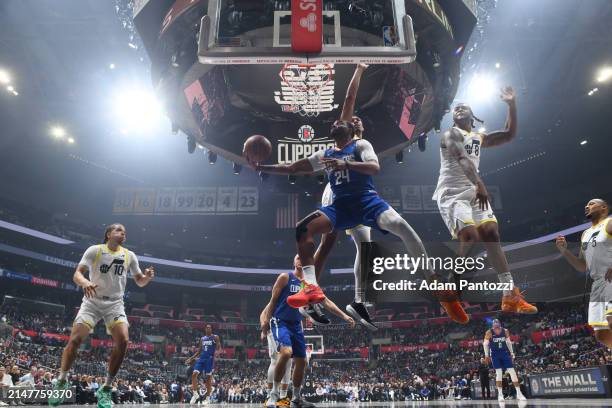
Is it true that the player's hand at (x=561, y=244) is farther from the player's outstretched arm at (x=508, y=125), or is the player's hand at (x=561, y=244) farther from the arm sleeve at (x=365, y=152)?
the arm sleeve at (x=365, y=152)

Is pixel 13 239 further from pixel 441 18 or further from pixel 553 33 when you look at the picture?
pixel 553 33

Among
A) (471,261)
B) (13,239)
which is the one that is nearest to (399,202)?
(471,261)

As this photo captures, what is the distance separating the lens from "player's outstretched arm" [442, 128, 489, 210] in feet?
13.9

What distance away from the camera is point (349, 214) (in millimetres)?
4480

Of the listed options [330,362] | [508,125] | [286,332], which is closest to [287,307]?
[286,332]

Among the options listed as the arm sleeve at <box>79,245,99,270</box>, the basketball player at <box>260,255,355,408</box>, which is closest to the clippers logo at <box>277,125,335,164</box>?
the basketball player at <box>260,255,355,408</box>

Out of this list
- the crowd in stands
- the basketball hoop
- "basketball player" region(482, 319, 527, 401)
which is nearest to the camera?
the basketball hoop

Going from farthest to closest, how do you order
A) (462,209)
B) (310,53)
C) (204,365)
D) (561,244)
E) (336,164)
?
(204,365) < (310,53) < (561,244) < (462,209) < (336,164)

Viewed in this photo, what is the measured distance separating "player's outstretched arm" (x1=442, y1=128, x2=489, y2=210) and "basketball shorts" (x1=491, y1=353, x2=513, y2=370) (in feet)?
30.0

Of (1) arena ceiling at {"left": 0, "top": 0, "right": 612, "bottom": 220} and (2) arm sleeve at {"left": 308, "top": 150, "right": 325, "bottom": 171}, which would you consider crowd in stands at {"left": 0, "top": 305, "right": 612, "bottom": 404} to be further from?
(2) arm sleeve at {"left": 308, "top": 150, "right": 325, "bottom": 171}

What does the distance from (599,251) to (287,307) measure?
4219 mm

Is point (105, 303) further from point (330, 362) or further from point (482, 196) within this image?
point (330, 362)

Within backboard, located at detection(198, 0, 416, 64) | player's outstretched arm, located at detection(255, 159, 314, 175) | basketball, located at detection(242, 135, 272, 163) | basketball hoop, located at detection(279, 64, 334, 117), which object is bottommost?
player's outstretched arm, located at detection(255, 159, 314, 175)

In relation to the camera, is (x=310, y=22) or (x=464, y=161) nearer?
(x=464, y=161)
